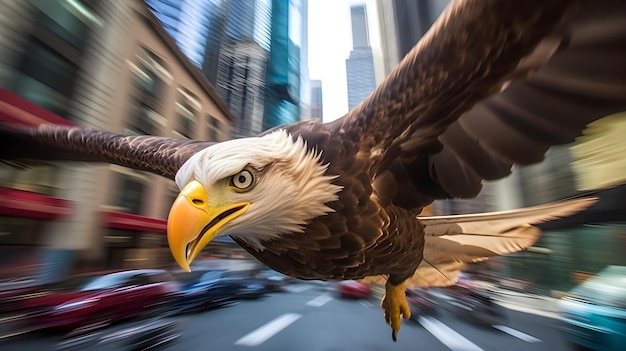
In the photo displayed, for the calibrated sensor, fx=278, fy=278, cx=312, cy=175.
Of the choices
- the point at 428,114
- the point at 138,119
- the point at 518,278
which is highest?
the point at 138,119

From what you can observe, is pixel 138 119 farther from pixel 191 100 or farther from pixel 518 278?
pixel 518 278

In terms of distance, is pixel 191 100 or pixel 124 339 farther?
pixel 191 100

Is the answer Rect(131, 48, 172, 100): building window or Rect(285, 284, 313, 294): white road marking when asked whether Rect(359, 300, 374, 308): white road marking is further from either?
Rect(131, 48, 172, 100): building window

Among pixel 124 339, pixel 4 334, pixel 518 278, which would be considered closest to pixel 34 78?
pixel 4 334

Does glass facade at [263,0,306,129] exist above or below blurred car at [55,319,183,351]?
above

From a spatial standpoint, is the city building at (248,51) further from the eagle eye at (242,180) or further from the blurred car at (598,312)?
the blurred car at (598,312)

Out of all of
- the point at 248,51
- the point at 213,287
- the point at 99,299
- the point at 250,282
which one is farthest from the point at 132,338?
the point at 248,51

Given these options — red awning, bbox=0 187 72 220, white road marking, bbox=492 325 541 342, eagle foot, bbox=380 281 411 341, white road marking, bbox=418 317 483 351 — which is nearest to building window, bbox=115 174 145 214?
red awning, bbox=0 187 72 220
